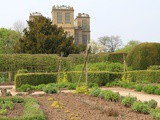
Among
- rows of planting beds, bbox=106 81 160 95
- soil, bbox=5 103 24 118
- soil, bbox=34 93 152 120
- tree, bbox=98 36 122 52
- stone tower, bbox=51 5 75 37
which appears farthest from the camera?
tree, bbox=98 36 122 52

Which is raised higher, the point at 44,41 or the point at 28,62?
the point at 44,41

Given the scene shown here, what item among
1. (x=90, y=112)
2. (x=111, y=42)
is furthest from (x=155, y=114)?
(x=111, y=42)

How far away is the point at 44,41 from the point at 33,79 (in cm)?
1460

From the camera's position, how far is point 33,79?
67.8ft

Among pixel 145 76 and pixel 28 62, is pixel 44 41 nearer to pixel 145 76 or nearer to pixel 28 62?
pixel 28 62

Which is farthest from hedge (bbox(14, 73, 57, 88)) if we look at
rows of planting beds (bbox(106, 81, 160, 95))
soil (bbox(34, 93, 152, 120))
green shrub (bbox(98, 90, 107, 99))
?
soil (bbox(34, 93, 152, 120))

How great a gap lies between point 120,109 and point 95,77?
35.8 feet

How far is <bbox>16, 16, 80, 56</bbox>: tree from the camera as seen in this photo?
115 ft

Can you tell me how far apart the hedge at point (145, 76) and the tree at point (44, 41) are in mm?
15595

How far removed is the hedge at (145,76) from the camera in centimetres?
1942

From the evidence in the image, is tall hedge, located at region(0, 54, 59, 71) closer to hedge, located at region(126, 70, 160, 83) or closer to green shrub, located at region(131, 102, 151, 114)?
hedge, located at region(126, 70, 160, 83)

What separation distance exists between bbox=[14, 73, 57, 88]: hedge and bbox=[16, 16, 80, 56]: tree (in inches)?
523

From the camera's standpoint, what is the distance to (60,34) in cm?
3744

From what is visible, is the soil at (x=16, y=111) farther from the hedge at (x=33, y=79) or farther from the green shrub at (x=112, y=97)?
the hedge at (x=33, y=79)
